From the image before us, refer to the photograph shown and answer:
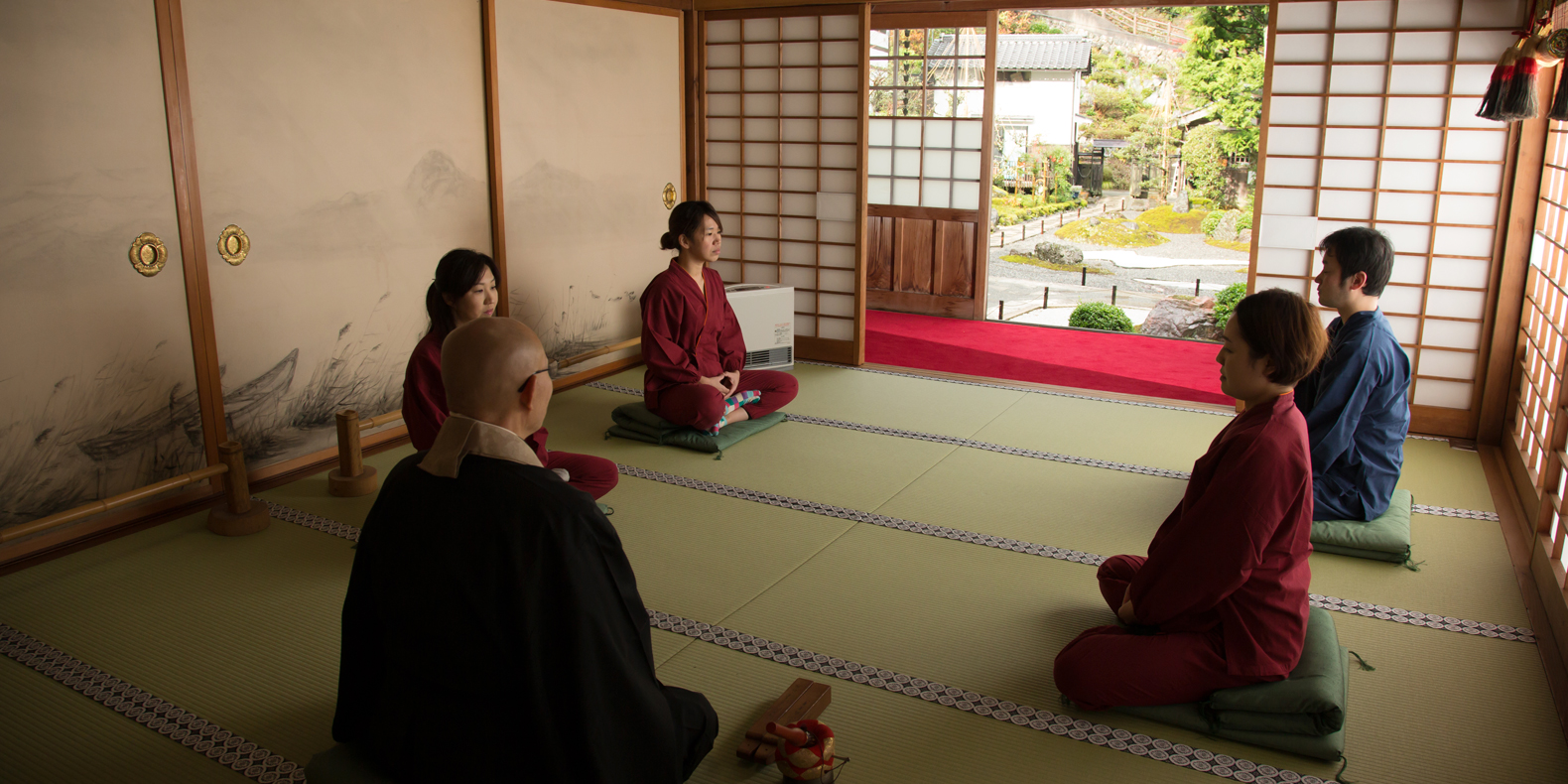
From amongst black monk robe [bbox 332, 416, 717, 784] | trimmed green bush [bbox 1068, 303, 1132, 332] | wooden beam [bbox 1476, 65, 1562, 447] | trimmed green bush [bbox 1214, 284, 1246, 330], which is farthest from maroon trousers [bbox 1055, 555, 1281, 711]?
trimmed green bush [bbox 1214, 284, 1246, 330]

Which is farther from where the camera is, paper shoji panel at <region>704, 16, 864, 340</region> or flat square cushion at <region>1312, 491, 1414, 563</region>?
paper shoji panel at <region>704, 16, 864, 340</region>

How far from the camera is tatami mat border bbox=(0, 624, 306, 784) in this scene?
7.54 feet

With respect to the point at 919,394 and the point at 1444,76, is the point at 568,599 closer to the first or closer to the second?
the point at 919,394

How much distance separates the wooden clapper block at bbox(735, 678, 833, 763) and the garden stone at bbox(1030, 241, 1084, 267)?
9603mm

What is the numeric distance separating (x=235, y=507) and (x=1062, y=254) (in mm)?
9498

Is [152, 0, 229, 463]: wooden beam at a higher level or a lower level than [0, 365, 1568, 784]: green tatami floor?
higher

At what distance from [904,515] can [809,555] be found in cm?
52

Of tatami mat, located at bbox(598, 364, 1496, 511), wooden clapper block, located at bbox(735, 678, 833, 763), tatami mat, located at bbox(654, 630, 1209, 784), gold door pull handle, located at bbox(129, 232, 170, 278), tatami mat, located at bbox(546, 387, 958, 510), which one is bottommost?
tatami mat, located at bbox(654, 630, 1209, 784)

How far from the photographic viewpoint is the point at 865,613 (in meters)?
3.01

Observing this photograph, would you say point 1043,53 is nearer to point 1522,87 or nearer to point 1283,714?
point 1522,87

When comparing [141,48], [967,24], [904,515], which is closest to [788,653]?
[904,515]

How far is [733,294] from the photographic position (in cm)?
592

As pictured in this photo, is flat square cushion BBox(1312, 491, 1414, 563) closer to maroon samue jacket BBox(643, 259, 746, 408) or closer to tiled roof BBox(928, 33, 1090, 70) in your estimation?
maroon samue jacket BBox(643, 259, 746, 408)

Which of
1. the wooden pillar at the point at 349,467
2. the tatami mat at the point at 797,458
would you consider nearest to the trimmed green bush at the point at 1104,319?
the tatami mat at the point at 797,458
